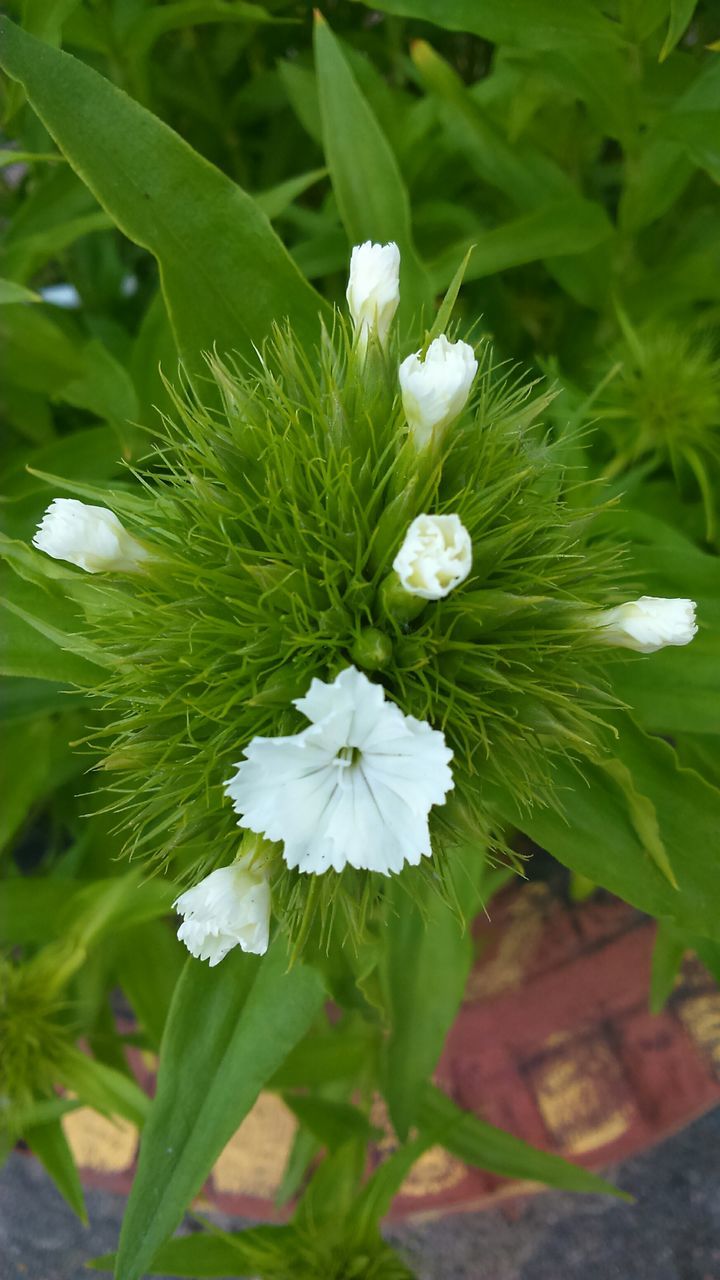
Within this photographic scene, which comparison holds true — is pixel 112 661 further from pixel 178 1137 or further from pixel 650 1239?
pixel 650 1239

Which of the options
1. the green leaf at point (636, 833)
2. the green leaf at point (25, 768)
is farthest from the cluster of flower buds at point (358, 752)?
the green leaf at point (25, 768)

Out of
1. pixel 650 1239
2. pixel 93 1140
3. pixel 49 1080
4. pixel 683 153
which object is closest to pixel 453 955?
pixel 49 1080

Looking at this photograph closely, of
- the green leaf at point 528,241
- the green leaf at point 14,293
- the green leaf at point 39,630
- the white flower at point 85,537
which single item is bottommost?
the green leaf at point 39,630

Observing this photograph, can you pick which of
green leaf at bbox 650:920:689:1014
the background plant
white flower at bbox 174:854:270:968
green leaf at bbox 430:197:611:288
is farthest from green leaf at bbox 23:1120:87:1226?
green leaf at bbox 430:197:611:288

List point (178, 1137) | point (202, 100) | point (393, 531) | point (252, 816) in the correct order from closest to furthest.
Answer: point (252, 816), point (393, 531), point (178, 1137), point (202, 100)

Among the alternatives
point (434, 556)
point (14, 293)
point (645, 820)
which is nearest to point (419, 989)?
point (645, 820)

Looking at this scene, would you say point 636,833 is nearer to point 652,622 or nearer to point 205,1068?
point 652,622

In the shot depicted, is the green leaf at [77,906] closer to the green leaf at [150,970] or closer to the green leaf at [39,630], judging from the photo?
the green leaf at [150,970]
